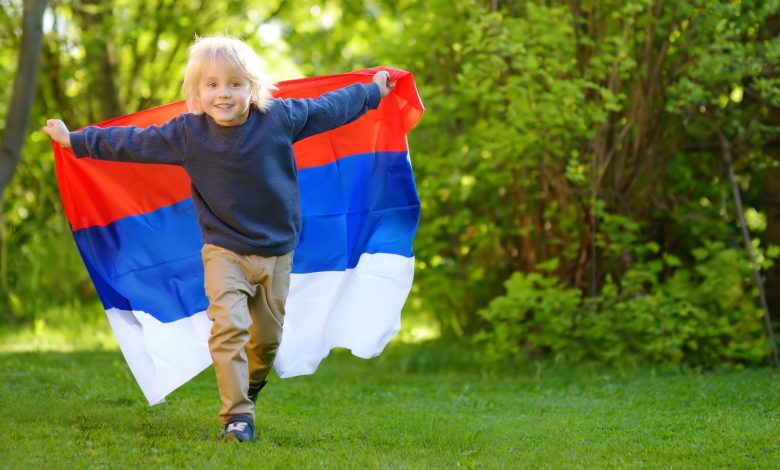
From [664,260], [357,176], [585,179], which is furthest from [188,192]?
[664,260]

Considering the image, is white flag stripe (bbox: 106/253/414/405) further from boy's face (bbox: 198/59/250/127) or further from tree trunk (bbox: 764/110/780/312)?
tree trunk (bbox: 764/110/780/312)

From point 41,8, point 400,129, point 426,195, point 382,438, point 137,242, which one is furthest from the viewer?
point 426,195

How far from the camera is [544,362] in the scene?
6680 millimetres

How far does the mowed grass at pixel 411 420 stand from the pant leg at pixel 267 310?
0.33 metres

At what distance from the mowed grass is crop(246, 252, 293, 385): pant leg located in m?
0.33

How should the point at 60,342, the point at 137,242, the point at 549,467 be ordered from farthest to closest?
the point at 60,342, the point at 137,242, the point at 549,467

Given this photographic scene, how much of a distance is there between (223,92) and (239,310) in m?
0.90

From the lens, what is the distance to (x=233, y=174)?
4016mm

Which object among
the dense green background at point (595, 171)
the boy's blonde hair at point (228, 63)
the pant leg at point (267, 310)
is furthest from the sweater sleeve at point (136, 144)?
the dense green background at point (595, 171)

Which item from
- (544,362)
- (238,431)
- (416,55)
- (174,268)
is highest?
(416,55)

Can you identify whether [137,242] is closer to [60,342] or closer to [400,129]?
[400,129]

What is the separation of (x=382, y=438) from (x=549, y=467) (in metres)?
0.82

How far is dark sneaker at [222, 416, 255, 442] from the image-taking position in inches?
155

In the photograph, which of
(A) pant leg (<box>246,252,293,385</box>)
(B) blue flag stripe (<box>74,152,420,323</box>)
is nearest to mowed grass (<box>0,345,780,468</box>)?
(A) pant leg (<box>246,252,293,385</box>)
